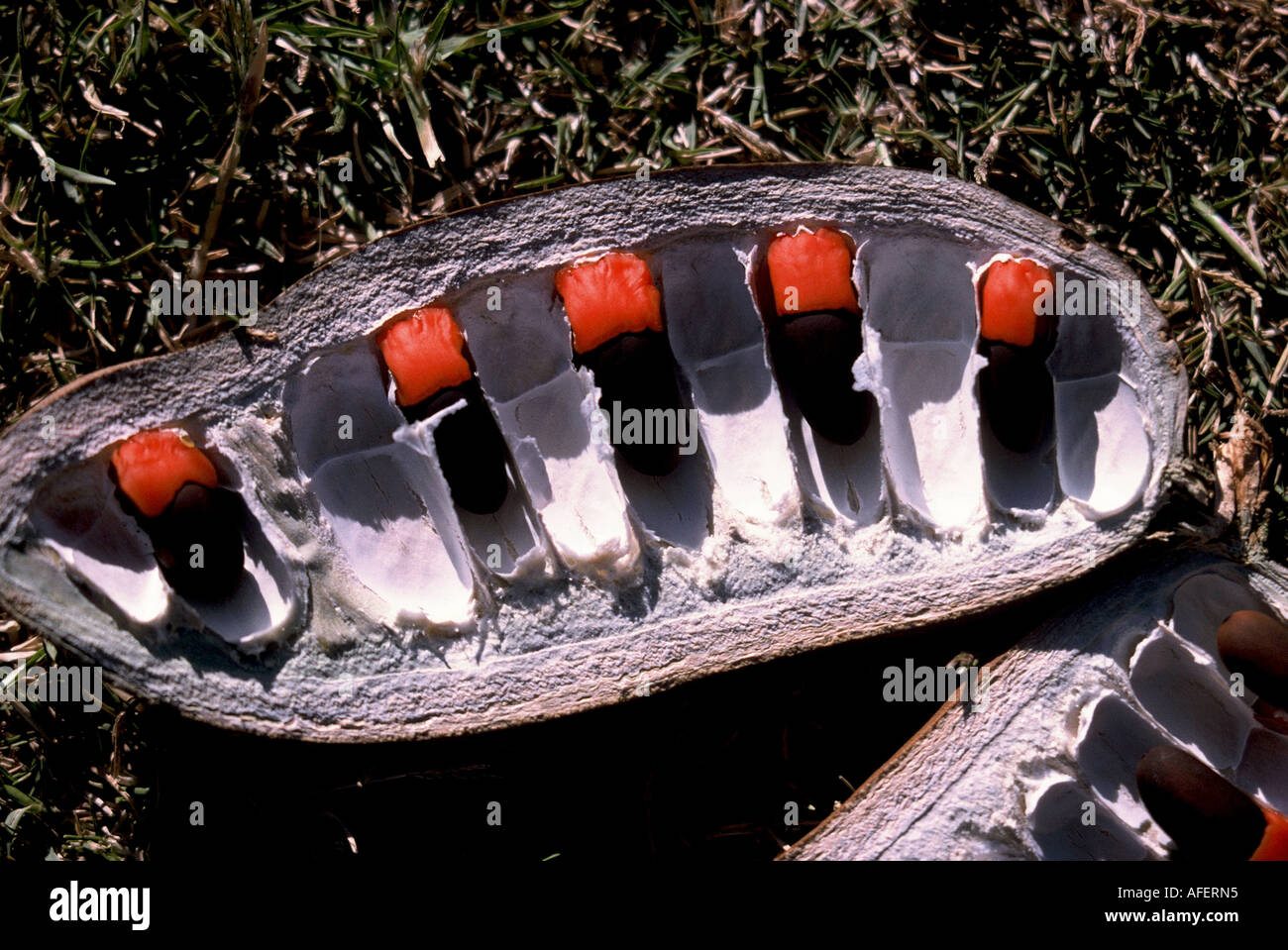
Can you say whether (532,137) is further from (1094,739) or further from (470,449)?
(1094,739)

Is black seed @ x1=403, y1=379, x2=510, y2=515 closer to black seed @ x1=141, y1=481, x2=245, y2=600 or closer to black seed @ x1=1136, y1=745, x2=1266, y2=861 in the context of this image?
black seed @ x1=141, y1=481, x2=245, y2=600

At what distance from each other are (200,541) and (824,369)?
5.41 ft

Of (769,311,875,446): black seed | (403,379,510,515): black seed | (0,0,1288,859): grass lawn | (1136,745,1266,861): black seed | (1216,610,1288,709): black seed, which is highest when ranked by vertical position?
(0,0,1288,859): grass lawn

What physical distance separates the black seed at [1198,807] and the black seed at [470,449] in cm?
192

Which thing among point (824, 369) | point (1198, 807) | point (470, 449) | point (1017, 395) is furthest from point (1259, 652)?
point (470, 449)

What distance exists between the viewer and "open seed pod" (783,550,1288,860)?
8.80 feet

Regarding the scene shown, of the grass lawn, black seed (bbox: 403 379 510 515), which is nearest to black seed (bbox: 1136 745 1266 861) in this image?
the grass lawn

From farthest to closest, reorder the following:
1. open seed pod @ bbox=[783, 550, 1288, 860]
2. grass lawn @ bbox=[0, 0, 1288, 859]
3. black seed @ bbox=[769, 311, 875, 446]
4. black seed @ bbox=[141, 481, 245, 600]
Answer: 1. grass lawn @ bbox=[0, 0, 1288, 859]
2. open seed pod @ bbox=[783, 550, 1288, 860]
3. black seed @ bbox=[769, 311, 875, 446]
4. black seed @ bbox=[141, 481, 245, 600]

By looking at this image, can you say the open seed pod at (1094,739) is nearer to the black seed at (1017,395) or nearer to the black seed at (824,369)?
the black seed at (1017,395)

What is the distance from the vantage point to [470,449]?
2.60 metres

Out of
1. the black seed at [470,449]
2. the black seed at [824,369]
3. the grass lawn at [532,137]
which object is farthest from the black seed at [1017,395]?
the black seed at [470,449]

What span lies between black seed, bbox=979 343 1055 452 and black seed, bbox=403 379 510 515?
4.33 ft

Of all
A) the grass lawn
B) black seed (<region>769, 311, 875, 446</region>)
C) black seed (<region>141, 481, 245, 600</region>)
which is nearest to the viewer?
black seed (<region>141, 481, 245, 600</region>)
